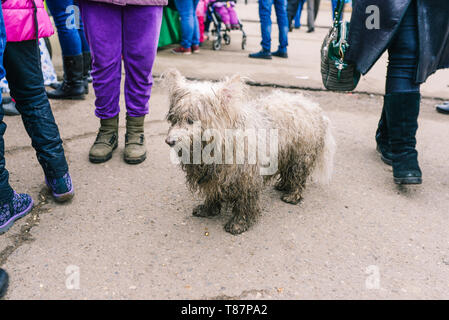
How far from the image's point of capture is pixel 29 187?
293 cm

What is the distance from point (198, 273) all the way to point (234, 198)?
571mm

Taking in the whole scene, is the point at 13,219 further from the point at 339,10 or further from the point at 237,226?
the point at 339,10

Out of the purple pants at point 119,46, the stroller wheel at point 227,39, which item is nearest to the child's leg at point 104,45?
the purple pants at point 119,46

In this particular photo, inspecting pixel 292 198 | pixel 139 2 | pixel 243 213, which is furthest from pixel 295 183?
pixel 139 2

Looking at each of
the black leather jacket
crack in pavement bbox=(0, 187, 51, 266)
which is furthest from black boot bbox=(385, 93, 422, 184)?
crack in pavement bbox=(0, 187, 51, 266)

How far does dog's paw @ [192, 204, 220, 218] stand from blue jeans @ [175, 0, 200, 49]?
5150mm

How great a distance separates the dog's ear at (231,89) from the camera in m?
2.12

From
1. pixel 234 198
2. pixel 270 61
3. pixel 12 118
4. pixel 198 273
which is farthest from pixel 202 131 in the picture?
pixel 270 61

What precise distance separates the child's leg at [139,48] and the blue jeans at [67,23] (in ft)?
4.21

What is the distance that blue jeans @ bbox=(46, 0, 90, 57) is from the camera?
4.07m

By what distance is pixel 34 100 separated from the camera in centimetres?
242

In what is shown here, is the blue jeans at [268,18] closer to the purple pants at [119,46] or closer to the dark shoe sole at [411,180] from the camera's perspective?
the purple pants at [119,46]

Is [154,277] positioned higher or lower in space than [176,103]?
lower
